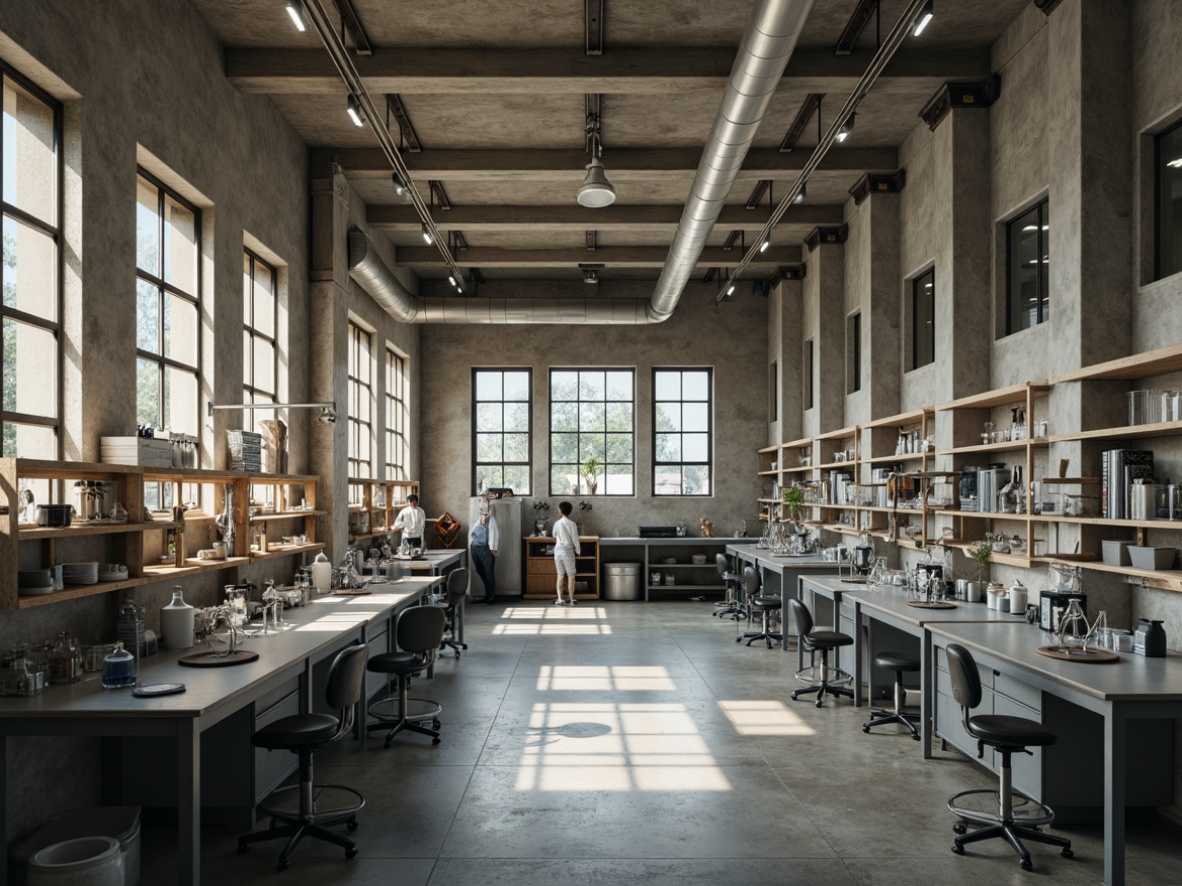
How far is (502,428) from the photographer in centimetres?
1494

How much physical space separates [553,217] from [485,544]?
5385 mm

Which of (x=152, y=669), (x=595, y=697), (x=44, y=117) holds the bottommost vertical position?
(x=595, y=697)

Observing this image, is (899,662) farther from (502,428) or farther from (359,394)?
(502,428)

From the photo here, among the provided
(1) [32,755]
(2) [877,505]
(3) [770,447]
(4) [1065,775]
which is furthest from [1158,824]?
(3) [770,447]

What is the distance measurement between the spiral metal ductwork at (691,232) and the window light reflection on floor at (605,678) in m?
4.42

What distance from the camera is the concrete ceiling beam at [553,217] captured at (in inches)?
427

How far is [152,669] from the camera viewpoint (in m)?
4.54

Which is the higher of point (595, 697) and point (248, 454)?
point (248, 454)

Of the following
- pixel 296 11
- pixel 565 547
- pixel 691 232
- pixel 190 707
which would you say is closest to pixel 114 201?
pixel 296 11

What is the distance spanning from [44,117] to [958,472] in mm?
6829

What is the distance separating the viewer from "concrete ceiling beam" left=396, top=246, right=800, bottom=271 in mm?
12516

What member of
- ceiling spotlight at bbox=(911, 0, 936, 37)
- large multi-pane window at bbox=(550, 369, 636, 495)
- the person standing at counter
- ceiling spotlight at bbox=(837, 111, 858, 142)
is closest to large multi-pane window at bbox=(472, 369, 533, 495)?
large multi-pane window at bbox=(550, 369, 636, 495)

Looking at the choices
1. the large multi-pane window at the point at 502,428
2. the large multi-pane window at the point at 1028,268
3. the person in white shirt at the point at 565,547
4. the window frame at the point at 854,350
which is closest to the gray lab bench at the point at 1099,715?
the large multi-pane window at the point at 1028,268

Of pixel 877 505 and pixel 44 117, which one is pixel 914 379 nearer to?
pixel 877 505
